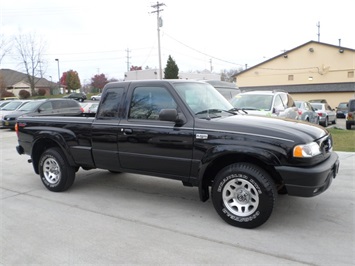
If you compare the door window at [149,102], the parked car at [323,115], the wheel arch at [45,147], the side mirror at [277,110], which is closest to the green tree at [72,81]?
Result: the parked car at [323,115]

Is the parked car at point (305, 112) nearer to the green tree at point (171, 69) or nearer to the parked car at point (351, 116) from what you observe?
the parked car at point (351, 116)

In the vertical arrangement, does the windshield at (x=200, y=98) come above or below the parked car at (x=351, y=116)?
above

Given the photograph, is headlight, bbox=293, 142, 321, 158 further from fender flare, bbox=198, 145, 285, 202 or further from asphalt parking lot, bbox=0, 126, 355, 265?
asphalt parking lot, bbox=0, 126, 355, 265

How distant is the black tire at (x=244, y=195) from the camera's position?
12.9ft

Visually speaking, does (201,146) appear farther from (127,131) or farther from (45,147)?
(45,147)

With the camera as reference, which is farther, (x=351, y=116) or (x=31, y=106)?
(x=31, y=106)

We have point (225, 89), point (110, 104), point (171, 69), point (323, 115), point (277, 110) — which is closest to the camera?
point (110, 104)

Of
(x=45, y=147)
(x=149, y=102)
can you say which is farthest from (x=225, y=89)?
(x=149, y=102)

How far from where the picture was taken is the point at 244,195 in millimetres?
4094

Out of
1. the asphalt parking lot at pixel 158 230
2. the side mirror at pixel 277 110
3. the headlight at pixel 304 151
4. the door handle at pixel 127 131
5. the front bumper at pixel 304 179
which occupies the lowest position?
the asphalt parking lot at pixel 158 230

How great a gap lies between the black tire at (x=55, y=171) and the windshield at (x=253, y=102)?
18.3ft

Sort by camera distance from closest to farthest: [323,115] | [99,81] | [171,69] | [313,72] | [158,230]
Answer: [158,230] → [323,115] → [171,69] → [313,72] → [99,81]

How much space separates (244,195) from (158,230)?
1172 mm

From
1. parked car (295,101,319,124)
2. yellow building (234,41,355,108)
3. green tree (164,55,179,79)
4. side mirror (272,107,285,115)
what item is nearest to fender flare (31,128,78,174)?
side mirror (272,107,285,115)
